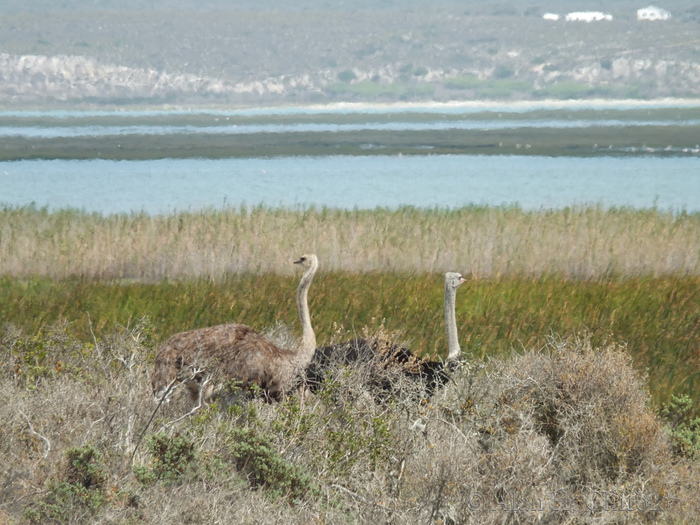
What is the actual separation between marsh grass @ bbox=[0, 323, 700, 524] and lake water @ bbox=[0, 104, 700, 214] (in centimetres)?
2525

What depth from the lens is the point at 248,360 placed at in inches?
342

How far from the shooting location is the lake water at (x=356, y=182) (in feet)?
134

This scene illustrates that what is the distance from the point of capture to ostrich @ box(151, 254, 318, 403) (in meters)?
8.62

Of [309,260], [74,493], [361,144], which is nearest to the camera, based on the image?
[74,493]

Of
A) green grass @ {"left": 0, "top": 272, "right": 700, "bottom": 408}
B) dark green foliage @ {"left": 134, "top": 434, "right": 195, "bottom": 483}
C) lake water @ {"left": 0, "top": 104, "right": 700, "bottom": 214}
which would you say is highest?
dark green foliage @ {"left": 134, "top": 434, "right": 195, "bottom": 483}

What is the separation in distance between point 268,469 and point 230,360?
59.8 inches

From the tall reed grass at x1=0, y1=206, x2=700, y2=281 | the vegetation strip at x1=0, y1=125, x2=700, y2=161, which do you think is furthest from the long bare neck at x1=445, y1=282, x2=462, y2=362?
the vegetation strip at x1=0, y1=125, x2=700, y2=161

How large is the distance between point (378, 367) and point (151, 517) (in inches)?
97.1

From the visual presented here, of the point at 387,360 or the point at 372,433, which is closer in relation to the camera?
the point at 372,433

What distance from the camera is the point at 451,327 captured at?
9.50 metres

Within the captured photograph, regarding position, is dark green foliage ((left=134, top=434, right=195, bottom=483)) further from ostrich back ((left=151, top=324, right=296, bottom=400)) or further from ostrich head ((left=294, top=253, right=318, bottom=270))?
ostrich head ((left=294, top=253, right=318, bottom=270))

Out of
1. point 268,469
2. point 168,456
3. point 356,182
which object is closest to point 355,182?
point 356,182

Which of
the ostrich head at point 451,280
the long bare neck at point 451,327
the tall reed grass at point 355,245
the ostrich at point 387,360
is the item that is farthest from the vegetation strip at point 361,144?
the ostrich at point 387,360

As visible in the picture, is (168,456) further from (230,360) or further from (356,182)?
(356,182)
